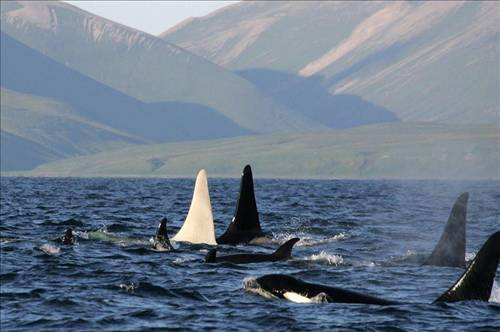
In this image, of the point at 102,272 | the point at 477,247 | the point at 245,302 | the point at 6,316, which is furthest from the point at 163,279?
the point at 477,247

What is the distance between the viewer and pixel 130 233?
3603 centimetres

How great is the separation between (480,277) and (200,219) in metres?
11.5

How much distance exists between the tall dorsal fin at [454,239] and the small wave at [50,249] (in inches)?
341

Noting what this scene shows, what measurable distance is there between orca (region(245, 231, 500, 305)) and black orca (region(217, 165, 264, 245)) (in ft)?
28.0

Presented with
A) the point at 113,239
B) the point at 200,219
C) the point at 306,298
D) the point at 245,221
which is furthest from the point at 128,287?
the point at 113,239

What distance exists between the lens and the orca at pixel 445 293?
18406 mm

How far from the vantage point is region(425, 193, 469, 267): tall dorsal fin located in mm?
24195

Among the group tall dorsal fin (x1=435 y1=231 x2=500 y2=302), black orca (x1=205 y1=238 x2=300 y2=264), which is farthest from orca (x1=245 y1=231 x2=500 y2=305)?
black orca (x1=205 y1=238 x2=300 y2=264)

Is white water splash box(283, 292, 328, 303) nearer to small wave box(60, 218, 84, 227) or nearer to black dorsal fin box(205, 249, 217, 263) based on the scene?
black dorsal fin box(205, 249, 217, 263)

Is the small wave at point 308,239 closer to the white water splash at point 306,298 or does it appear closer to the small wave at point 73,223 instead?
the small wave at point 73,223

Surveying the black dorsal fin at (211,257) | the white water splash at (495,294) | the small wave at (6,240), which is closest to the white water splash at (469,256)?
the white water splash at (495,294)

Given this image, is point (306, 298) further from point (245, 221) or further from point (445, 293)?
point (245, 221)

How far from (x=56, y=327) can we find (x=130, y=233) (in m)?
18.3

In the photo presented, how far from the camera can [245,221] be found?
2961 centimetres
